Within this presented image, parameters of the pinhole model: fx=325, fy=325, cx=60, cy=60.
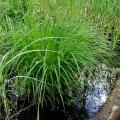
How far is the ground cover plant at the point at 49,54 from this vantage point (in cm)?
235

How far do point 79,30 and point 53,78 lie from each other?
0.50 metres

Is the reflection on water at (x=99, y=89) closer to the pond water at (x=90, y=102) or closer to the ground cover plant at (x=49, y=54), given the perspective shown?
the pond water at (x=90, y=102)

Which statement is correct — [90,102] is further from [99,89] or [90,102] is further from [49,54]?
[49,54]

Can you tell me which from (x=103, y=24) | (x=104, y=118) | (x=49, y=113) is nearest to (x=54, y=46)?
(x=49, y=113)

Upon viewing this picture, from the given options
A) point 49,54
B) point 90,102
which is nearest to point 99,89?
point 90,102

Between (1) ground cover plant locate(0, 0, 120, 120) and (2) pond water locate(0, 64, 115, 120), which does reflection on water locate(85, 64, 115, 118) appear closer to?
(2) pond water locate(0, 64, 115, 120)

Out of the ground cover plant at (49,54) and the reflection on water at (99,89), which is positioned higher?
the ground cover plant at (49,54)

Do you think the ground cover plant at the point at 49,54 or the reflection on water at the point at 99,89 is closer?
the ground cover plant at the point at 49,54

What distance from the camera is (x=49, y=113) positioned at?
2443 millimetres

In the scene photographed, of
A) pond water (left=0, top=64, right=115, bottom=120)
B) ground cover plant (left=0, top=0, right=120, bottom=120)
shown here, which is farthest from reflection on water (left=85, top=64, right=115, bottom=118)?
ground cover plant (left=0, top=0, right=120, bottom=120)

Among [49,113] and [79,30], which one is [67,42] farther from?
[49,113]

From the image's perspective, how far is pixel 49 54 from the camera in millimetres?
2359

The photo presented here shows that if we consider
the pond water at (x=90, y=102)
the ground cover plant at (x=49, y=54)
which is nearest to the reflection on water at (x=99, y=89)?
the pond water at (x=90, y=102)

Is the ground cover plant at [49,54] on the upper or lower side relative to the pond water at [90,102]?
upper
